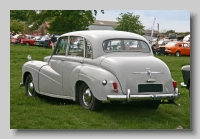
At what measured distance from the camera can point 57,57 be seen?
970 cm

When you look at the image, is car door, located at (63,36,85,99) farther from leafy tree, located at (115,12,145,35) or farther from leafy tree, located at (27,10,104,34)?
leafy tree, located at (115,12,145,35)

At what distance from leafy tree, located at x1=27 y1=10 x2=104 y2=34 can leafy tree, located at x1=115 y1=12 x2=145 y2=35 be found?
50 centimetres

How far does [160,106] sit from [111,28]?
1677 mm

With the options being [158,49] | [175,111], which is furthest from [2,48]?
[158,49]

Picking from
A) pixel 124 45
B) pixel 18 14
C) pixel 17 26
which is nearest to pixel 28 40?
pixel 17 26

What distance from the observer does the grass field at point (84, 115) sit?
8.22m

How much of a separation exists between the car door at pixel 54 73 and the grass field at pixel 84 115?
262 mm

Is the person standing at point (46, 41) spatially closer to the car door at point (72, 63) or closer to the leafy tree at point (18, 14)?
the car door at point (72, 63)

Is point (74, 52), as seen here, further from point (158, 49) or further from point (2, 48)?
point (158, 49)

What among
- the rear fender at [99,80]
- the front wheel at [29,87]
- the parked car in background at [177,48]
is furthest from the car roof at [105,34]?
the front wheel at [29,87]

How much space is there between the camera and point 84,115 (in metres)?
8.55

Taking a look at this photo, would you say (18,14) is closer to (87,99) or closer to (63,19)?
(63,19)

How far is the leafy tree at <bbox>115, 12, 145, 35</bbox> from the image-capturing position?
8.79 metres

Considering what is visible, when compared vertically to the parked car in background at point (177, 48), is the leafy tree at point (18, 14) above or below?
above
